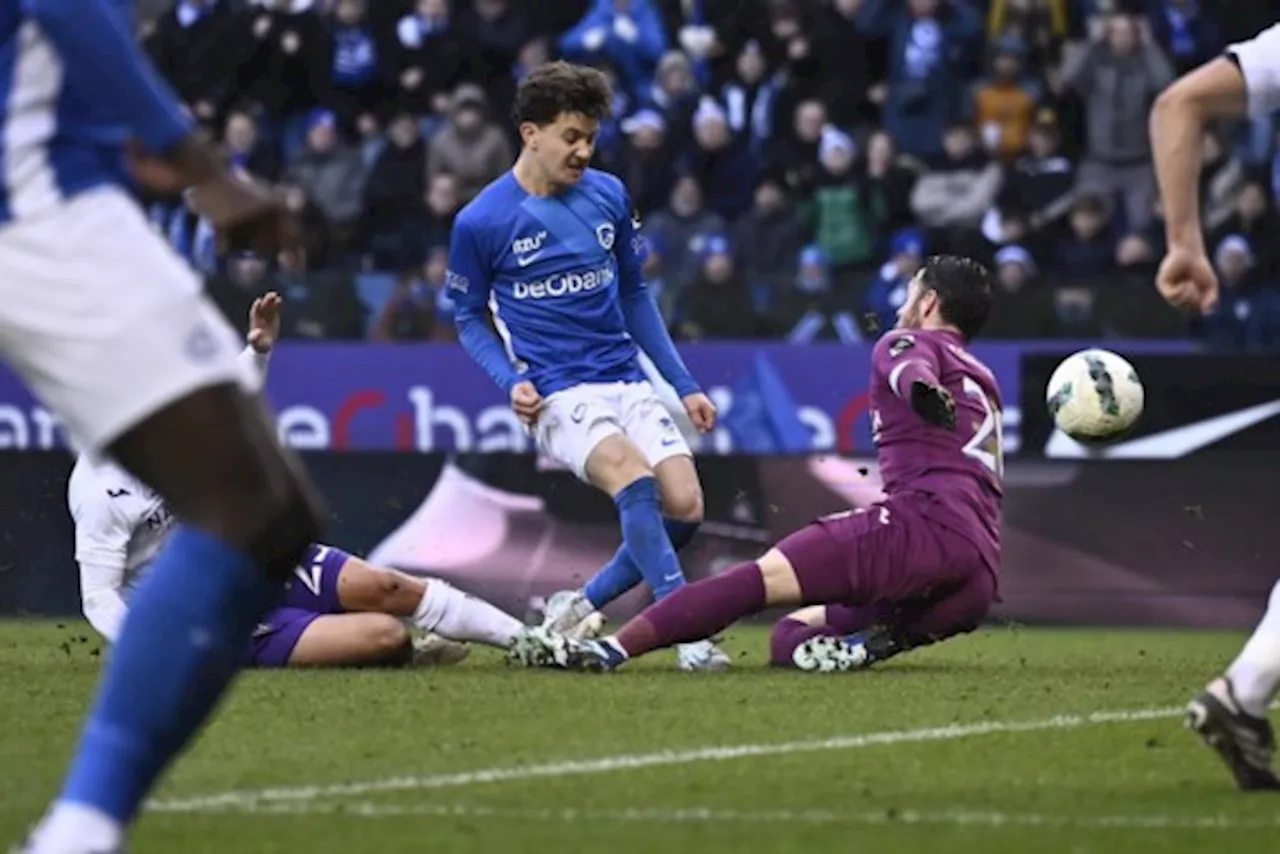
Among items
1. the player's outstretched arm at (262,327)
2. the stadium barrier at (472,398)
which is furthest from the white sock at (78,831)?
the stadium barrier at (472,398)

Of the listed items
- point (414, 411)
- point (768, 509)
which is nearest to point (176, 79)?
point (414, 411)

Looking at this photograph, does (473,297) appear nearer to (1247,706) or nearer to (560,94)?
(560,94)

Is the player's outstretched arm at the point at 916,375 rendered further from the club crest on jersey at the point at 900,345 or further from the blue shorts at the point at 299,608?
the blue shorts at the point at 299,608

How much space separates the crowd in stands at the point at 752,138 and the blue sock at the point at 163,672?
11.7m

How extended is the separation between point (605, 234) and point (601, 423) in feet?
2.38

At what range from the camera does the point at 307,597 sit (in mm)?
10094

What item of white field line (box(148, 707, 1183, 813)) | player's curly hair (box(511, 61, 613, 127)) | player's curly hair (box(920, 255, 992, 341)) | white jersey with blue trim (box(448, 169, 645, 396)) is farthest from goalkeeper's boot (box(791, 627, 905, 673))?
player's curly hair (box(511, 61, 613, 127))

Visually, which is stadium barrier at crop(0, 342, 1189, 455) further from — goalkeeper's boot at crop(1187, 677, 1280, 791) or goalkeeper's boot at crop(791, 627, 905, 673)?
goalkeeper's boot at crop(1187, 677, 1280, 791)

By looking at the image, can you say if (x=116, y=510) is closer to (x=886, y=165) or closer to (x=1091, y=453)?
(x=1091, y=453)

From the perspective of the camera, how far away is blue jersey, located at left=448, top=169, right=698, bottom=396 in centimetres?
1077

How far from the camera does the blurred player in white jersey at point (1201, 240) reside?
20.1 ft

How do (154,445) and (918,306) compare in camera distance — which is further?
(918,306)

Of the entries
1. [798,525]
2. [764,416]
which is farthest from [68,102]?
[764,416]

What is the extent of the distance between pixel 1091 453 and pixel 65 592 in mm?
4987
